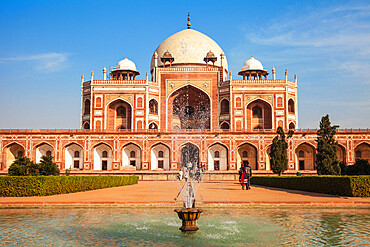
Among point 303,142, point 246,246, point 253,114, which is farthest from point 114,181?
point 253,114

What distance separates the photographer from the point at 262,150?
122 feet

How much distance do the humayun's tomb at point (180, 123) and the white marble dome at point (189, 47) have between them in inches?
5.0

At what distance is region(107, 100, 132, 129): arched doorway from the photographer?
42406 millimetres

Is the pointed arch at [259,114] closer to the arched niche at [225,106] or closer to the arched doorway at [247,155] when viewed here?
the arched niche at [225,106]

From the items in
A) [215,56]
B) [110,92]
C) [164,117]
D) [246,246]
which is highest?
[215,56]

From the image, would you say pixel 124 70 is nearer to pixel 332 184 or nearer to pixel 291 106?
pixel 291 106

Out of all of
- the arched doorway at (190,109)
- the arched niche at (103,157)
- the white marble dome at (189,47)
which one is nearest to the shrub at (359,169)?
the arched doorway at (190,109)

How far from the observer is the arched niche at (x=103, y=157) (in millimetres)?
38188

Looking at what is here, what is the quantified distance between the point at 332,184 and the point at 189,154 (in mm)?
26104

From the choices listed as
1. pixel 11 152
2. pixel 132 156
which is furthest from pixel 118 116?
pixel 11 152

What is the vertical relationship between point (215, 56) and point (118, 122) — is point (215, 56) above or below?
above

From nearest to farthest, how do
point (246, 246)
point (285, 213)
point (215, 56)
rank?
1. point (246, 246)
2. point (285, 213)
3. point (215, 56)

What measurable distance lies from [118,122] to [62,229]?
1377 inches

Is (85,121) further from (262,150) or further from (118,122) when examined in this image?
(262,150)
